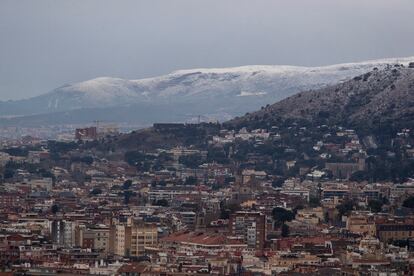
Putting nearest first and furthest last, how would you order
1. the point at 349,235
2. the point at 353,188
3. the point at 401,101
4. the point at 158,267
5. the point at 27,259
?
1. the point at 158,267
2. the point at 27,259
3. the point at 349,235
4. the point at 353,188
5. the point at 401,101

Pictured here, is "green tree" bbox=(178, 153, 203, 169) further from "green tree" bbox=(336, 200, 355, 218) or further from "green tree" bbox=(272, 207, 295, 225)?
"green tree" bbox=(272, 207, 295, 225)

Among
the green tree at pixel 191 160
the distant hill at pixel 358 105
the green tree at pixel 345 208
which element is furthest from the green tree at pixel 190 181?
the green tree at pixel 345 208

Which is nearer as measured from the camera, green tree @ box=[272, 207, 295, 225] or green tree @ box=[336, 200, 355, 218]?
green tree @ box=[272, 207, 295, 225]

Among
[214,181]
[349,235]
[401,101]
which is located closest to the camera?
[349,235]

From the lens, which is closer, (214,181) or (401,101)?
(214,181)

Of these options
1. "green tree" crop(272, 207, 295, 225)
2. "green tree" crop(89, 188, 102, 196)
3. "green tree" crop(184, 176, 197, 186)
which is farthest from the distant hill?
"green tree" crop(272, 207, 295, 225)

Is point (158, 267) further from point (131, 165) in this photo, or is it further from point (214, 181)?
point (131, 165)

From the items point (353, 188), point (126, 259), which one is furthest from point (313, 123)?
point (126, 259)

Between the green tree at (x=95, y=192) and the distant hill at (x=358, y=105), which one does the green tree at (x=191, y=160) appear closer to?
the distant hill at (x=358, y=105)

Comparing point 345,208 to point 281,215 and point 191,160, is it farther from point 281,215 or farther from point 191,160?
point 191,160
